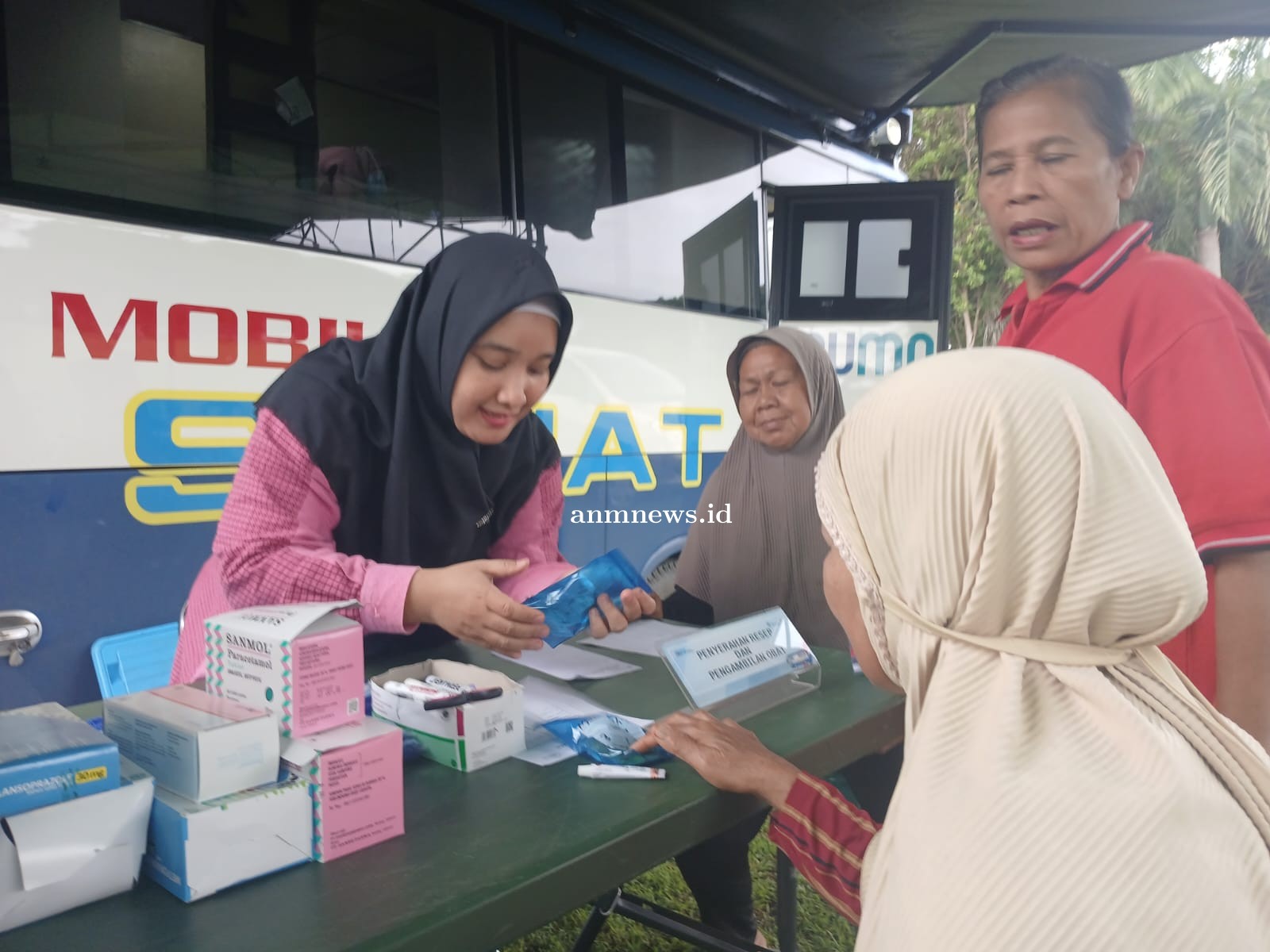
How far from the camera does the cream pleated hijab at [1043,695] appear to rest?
25.3 inches

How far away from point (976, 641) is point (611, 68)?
2522mm

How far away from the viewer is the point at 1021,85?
1.58 meters

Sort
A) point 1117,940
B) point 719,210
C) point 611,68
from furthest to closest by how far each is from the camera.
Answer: point 719,210
point 611,68
point 1117,940

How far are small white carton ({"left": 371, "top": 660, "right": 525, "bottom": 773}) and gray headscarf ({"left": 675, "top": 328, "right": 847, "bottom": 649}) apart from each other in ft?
3.70

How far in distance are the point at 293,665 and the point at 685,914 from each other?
5.06 feet

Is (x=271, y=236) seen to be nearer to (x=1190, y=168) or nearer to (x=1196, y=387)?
(x=1196, y=387)

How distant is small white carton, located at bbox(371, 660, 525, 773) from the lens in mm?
968

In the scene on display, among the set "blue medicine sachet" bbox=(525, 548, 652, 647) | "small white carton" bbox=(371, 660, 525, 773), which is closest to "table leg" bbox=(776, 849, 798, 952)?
"blue medicine sachet" bbox=(525, 548, 652, 647)

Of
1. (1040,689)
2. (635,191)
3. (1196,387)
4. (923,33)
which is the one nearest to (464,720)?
(1040,689)

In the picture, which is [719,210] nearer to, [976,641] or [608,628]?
[608,628]

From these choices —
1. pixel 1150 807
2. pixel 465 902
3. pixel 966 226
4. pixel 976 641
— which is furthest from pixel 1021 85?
pixel 966 226

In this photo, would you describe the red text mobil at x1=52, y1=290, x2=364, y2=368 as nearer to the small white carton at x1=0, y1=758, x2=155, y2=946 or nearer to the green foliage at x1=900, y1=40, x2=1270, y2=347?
the small white carton at x1=0, y1=758, x2=155, y2=946

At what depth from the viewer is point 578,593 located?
46.8 inches

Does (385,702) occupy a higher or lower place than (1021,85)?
lower
